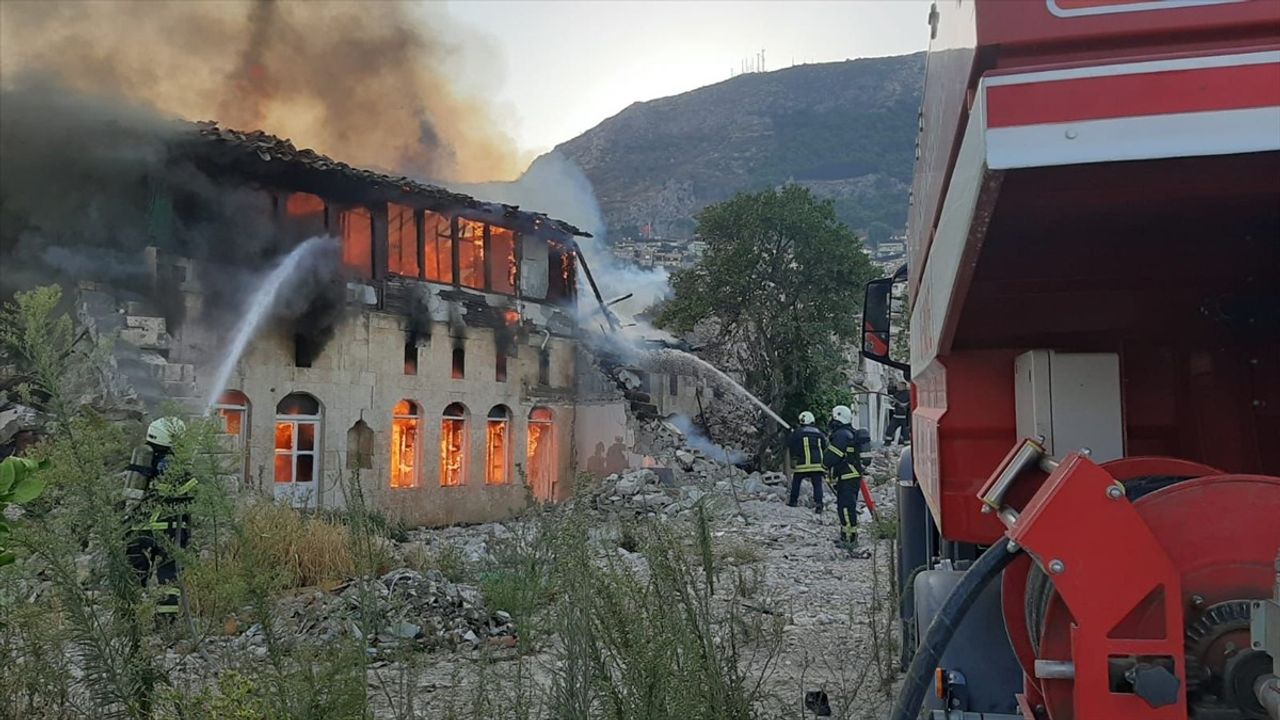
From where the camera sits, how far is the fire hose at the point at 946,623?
1.95 m

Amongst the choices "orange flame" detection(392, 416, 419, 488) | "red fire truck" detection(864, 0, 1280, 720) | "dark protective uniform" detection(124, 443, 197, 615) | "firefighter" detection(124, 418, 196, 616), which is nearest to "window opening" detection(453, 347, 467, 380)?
"orange flame" detection(392, 416, 419, 488)

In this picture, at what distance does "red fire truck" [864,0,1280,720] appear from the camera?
1.56m

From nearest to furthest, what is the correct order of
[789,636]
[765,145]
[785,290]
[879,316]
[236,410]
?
[879,316], [789,636], [236,410], [785,290], [765,145]

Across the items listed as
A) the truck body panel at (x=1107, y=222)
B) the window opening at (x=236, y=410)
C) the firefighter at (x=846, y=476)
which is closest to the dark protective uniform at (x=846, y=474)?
the firefighter at (x=846, y=476)

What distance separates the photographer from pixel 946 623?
6.43ft

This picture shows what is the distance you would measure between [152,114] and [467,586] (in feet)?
34.9

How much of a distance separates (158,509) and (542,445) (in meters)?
15.6

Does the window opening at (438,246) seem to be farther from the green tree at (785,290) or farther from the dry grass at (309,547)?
the dry grass at (309,547)

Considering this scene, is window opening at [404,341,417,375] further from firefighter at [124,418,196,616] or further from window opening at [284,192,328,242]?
firefighter at [124,418,196,616]

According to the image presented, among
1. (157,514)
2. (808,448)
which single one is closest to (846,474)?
(808,448)

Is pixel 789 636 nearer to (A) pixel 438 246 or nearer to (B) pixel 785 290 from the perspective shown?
(A) pixel 438 246

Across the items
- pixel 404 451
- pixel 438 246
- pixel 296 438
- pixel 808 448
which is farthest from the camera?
pixel 438 246

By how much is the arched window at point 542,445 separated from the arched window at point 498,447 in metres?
0.75

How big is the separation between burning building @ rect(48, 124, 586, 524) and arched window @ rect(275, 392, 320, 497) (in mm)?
24
